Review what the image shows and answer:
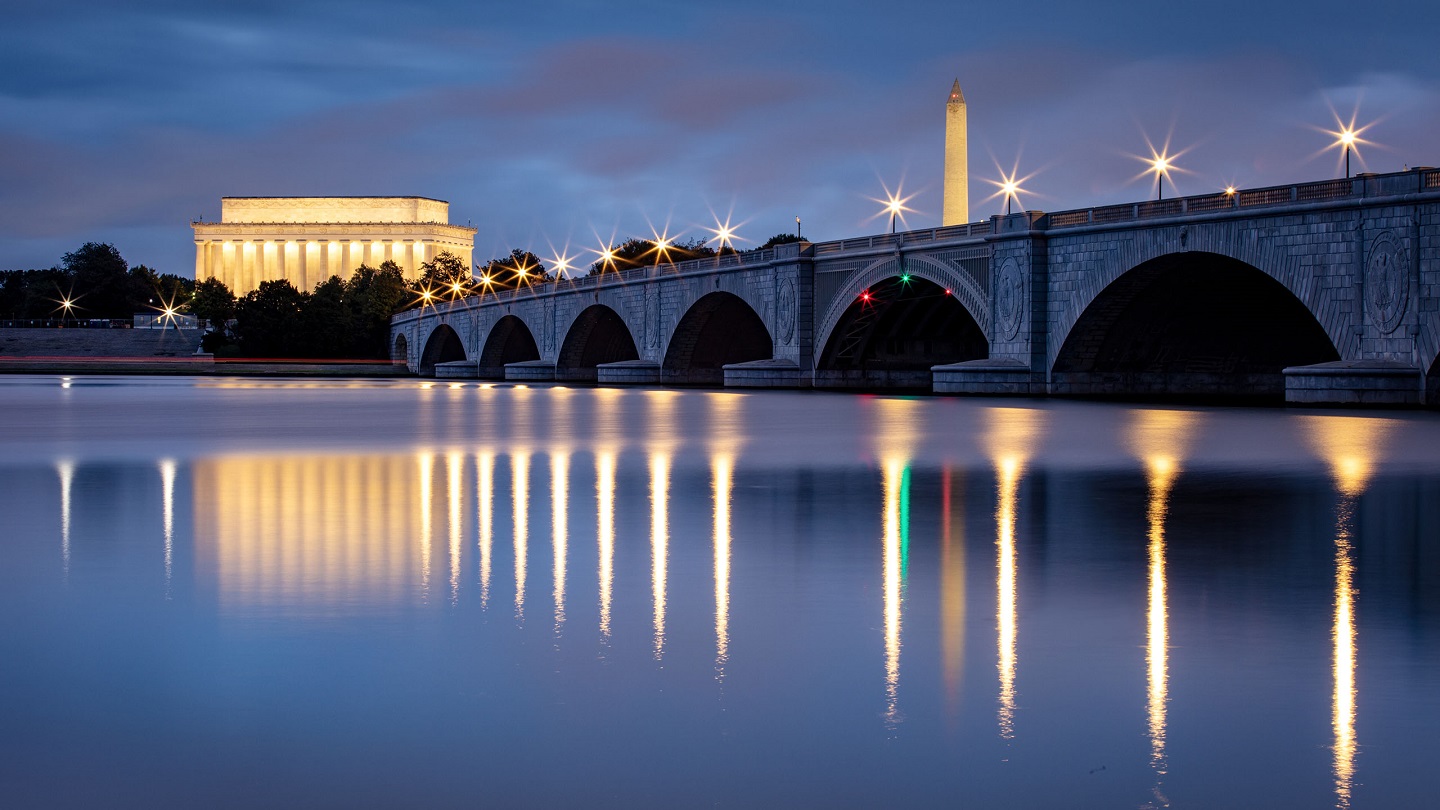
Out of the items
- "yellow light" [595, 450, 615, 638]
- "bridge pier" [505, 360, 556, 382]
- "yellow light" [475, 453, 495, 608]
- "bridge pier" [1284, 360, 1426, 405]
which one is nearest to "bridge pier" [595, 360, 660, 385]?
"bridge pier" [505, 360, 556, 382]

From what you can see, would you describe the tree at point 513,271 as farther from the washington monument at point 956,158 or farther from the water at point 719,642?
the water at point 719,642

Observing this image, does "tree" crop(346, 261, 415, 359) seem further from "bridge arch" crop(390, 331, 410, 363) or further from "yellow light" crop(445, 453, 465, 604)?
"yellow light" crop(445, 453, 465, 604)

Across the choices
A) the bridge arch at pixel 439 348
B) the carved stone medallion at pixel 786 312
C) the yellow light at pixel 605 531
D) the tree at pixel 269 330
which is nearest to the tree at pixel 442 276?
the tree at pixel 269 330

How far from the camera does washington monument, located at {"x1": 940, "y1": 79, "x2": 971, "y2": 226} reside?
74125mm

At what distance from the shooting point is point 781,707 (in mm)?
6340

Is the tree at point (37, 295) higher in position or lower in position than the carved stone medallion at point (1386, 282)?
higher

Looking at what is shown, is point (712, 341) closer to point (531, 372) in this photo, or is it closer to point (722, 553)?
point (531, 372)

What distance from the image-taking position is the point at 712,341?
87125 millimetres

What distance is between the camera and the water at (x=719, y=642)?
5438 millimetres

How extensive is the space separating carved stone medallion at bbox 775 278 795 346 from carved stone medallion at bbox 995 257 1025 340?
16445mm

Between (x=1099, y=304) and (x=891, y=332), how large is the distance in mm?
20432

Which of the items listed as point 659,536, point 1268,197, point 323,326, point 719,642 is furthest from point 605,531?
point 323,326

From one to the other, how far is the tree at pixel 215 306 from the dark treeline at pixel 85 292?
23698 mm

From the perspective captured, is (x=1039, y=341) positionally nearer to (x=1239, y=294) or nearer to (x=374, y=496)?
(x=1239, y=294)
